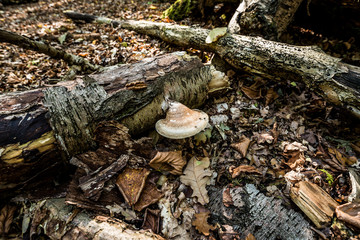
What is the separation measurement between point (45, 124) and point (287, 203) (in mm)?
3286

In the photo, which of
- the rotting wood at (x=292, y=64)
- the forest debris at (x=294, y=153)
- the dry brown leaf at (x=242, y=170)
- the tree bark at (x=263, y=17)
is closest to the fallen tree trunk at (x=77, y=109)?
the rotting wood at (x=292, y=64)

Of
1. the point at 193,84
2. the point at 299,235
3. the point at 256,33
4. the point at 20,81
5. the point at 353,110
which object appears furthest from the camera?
the point at 256,33

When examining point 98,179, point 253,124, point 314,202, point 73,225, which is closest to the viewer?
point 73,225

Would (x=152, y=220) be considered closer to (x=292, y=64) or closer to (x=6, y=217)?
(x=6, y=217)

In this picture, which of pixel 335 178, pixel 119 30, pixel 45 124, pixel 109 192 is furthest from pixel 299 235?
pixel 119 30

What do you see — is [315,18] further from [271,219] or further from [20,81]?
[20,81]

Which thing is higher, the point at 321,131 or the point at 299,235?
the point at 321,131

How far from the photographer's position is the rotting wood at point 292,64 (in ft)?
9.96

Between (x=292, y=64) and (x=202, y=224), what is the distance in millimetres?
3135

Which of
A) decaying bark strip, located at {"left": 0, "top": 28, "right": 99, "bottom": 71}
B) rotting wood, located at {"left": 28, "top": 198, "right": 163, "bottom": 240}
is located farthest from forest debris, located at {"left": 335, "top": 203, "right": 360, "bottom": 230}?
decaying bark strip, located at {"left": 0, "top": 28, "right": 99, "bottom": 71}

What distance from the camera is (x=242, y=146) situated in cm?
309

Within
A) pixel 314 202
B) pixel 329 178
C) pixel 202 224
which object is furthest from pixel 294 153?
pixel 202 224

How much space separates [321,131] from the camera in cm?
352

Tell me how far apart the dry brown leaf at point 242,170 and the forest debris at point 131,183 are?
1.26 m
